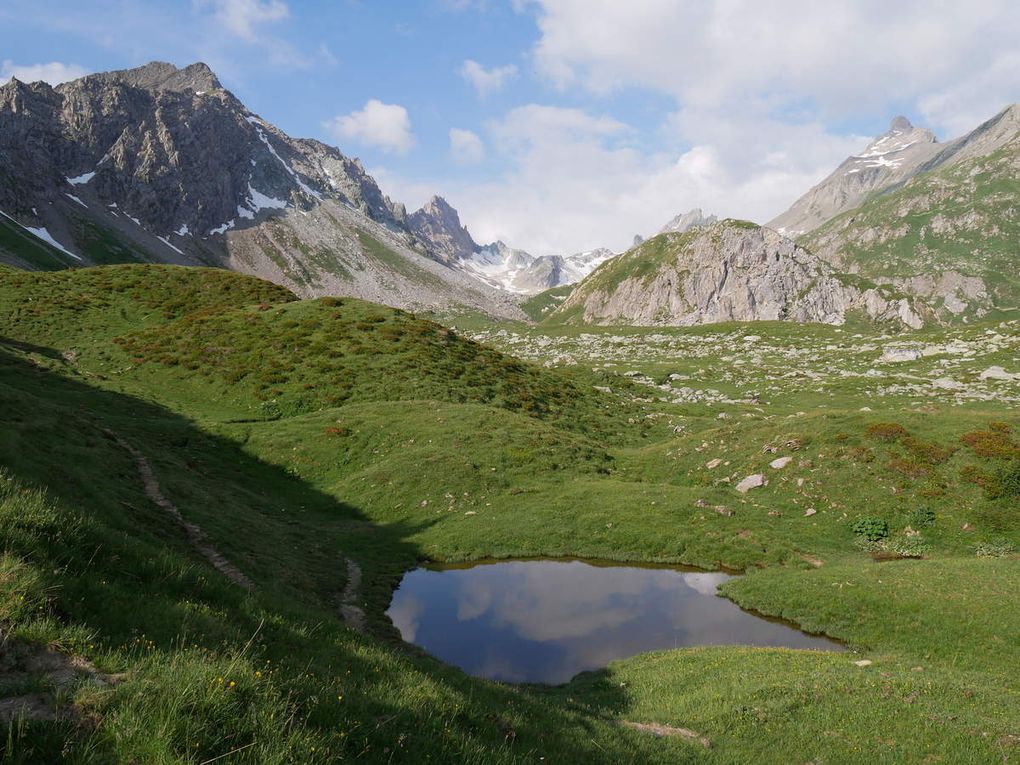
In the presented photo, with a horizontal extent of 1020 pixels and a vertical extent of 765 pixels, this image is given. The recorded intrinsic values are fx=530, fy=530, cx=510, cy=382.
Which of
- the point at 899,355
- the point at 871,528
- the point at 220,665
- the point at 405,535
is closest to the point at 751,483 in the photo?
the point at 871,528

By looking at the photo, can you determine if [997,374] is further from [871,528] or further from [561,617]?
[561,617]

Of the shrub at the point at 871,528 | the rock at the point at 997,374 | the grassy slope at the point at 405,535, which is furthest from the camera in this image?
the rock at the point at 997,374

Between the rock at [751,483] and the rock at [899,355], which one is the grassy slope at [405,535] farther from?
the rock at [899,355]

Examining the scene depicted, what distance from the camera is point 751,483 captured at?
35.3m

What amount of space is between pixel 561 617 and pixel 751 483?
62.0ft

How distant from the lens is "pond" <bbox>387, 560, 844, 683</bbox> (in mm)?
20328

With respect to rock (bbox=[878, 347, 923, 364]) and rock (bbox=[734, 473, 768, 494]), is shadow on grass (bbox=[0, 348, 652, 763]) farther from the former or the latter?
rock (bbox=[878, 347, 923, 364])

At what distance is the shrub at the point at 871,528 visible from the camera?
28969mm

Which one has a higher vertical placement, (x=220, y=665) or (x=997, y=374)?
(x=997, y=374)

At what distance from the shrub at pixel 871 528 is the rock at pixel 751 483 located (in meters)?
6.04

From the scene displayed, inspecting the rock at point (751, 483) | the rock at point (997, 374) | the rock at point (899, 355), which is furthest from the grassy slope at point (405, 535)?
the rock at point (899, 355)

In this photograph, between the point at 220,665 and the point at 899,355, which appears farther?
the point at 899,355

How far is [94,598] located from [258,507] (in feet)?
82.4

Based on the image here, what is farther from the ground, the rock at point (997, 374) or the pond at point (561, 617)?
the rock at point (997, 374)
